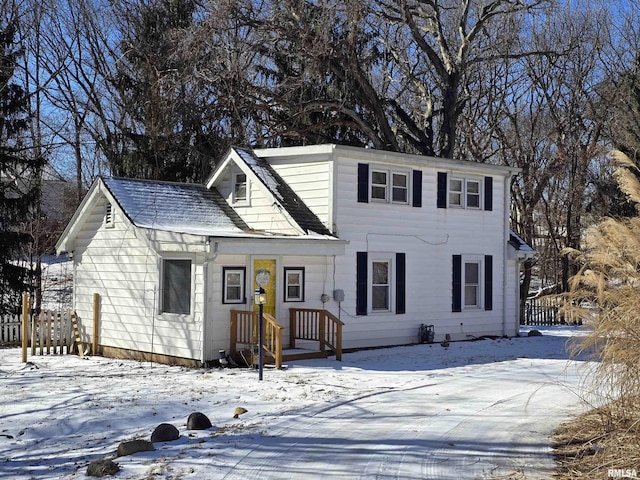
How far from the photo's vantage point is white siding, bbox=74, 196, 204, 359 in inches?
672

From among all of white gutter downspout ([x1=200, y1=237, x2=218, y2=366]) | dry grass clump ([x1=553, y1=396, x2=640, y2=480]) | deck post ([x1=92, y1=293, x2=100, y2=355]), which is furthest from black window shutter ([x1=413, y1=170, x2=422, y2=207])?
dry grass clump ([x1=553, y1=396, x2=640, y2=480])

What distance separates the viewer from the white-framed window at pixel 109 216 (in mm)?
19391

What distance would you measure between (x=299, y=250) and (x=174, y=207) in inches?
160

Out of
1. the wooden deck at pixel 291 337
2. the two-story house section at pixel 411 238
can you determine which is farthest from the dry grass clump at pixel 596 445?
the two-story house section at pixel 411 238

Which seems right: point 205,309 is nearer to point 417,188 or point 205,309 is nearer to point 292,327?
point 292,327

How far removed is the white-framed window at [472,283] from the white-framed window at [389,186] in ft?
9.77

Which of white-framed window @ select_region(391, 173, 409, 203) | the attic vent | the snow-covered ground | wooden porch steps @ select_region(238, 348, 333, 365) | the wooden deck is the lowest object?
the snow-covered ground

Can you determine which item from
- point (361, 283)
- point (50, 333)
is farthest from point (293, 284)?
point (50, 333)

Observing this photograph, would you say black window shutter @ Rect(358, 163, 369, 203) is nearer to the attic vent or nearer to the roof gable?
the roof gable

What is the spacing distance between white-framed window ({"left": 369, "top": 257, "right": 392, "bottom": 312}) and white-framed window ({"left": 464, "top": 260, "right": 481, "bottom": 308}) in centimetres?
291

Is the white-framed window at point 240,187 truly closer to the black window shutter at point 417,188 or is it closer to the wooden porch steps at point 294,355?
the black window shutter at point 417,188

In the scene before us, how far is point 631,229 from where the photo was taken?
7.74 m

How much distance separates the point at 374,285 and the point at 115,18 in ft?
64.8

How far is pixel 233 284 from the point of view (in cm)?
1703
